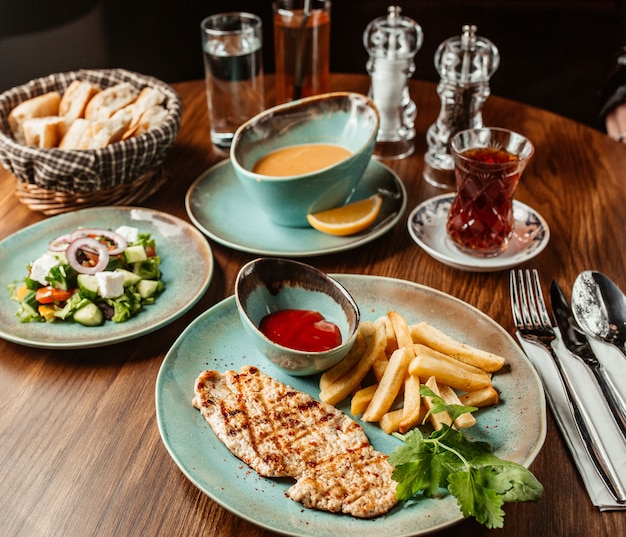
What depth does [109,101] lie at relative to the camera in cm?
259

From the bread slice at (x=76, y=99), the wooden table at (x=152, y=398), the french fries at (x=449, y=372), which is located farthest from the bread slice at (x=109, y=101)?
the french fries at (x=449, y=372)

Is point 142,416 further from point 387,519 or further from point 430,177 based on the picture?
point 430,177

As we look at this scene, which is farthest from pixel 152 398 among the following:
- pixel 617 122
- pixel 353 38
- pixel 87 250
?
pixel 353 38

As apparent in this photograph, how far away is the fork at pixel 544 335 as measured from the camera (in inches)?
56.3

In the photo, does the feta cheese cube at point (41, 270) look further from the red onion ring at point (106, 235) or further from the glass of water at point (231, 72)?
the glass of water at point (231, 72)

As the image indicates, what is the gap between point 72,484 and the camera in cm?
147

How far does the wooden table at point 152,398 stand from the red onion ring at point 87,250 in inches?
10.2

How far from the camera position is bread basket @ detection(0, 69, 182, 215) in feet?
7.39

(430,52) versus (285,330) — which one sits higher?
(285,330)

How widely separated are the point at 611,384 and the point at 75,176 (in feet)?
5.78

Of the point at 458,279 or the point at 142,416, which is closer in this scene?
the point at 142,416

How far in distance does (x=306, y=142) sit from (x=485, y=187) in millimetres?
767

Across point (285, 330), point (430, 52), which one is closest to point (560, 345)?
point (285, 330)

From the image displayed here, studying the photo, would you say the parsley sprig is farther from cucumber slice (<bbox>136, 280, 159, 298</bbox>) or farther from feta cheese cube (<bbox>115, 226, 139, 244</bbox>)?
feta cheese cube (<bbox>115, 226, 139, 244</bbox>)
